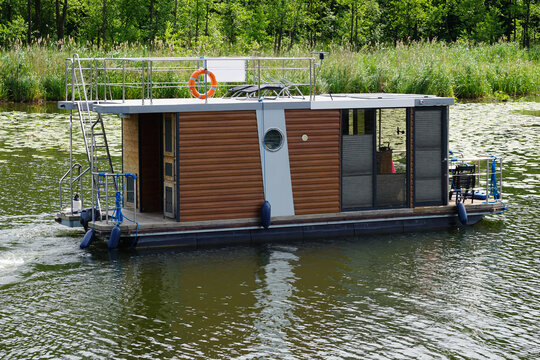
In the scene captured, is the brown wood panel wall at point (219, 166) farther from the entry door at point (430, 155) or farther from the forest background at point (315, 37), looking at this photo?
the forest background at point (315, 37)

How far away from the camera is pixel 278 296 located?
13555mm

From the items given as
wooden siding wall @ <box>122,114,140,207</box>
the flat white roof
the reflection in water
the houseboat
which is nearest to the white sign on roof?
the houseboat

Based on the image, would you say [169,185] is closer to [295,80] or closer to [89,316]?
[89,316]

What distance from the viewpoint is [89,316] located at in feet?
41.1

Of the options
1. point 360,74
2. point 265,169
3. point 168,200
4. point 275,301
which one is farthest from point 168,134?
point 360,74

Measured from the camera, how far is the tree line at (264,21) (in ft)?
190

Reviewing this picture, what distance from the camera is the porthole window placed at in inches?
674

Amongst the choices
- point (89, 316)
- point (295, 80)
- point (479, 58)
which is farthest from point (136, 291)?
point (479, 58)

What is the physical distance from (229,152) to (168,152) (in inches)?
47.8

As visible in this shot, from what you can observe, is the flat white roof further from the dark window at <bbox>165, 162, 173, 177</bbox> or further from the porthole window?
the dark window at <bbox>165, 162, 173, 177</bbox>

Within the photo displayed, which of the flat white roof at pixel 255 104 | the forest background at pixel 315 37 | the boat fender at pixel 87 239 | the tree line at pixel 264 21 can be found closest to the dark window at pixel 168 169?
the flat white roof at pixel 255 104

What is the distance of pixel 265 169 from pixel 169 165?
193cm

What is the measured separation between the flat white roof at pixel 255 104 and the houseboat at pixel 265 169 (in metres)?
0.02

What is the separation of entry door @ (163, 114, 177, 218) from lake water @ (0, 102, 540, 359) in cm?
114
